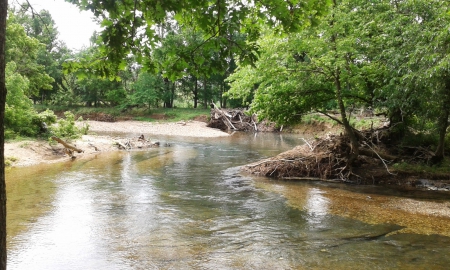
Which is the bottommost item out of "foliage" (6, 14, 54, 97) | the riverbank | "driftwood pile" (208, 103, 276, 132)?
the riverbank

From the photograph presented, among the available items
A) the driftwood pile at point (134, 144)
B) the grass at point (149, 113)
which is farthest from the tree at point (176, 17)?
the grass at point (149, 113)

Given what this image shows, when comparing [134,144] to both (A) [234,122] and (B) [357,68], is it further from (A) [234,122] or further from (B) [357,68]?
(A) [234,122]

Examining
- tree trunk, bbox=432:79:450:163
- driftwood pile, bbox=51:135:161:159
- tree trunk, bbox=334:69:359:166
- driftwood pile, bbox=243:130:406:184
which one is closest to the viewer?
tree trunk, bbox=432:79:450:163

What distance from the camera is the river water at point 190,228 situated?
6.38m

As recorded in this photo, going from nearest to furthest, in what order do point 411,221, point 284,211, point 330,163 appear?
point 411,221
point 284,211
point 330,163

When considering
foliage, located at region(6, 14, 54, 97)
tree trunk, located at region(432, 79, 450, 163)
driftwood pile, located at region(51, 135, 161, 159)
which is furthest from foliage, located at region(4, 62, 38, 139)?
tree trunk, located at region(432, 79, 450, 163)

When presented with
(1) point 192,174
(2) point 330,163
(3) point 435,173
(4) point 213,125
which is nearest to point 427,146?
(3) point 435,173

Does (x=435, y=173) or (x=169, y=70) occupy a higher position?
(x=169, y=70)

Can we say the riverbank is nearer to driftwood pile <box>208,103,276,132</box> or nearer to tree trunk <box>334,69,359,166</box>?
driftwood pile <box>208,103,276,132</box>

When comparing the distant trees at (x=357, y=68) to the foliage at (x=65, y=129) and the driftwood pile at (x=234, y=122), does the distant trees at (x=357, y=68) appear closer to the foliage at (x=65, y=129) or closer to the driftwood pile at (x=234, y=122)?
the foliage at (x=65, y=129)

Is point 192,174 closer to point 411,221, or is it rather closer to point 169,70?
point 411,221

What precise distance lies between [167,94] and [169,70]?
4705 centimetres

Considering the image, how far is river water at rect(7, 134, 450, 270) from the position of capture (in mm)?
6383

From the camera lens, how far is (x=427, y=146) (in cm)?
1488
